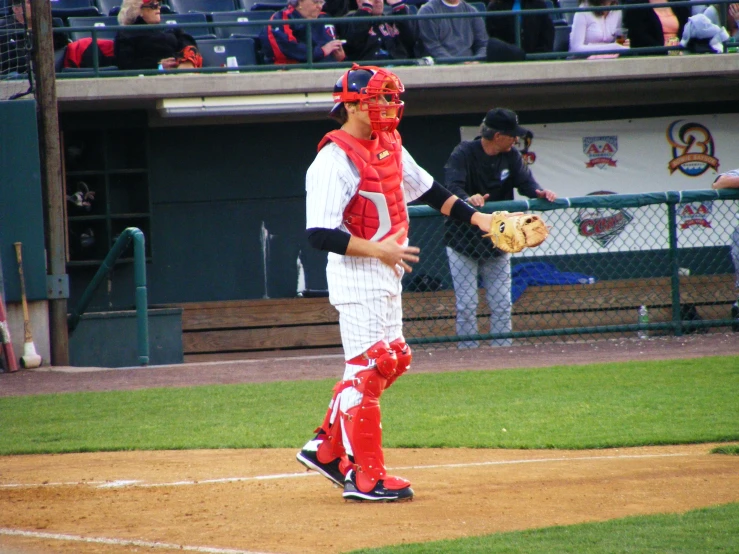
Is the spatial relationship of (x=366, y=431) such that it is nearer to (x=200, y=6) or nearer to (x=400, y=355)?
(x=400, y=355)

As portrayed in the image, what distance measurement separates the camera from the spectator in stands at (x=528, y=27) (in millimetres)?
12398

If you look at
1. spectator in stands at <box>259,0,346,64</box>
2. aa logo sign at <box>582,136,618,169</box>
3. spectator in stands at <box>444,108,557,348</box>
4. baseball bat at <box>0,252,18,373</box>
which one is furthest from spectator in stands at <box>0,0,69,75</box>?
aa logo sign at <box>582,136,618,169</box>

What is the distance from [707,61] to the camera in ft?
39.9

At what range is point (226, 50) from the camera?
12.4 m

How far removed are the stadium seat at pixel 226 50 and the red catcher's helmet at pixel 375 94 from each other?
8.05 m

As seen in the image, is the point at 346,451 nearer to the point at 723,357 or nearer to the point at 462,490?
the point at 462,490

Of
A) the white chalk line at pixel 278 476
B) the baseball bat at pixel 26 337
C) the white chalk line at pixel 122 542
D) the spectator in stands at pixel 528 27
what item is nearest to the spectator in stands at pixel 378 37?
the spectator in stands at pixel 528 27

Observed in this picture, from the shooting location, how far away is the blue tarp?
35.9 feet

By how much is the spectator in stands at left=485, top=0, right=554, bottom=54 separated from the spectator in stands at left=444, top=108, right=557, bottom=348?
3.55 m

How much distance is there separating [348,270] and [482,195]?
15.6 feet

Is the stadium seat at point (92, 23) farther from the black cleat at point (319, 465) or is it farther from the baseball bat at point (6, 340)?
the black cleat at point (319, 465)

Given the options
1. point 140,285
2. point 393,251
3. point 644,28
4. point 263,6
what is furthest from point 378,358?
point 263,6

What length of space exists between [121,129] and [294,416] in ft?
22.4

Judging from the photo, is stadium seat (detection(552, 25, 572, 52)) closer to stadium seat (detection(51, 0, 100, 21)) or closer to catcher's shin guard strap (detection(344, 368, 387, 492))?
stadium seat (detection(51, 0, 100, 21))
